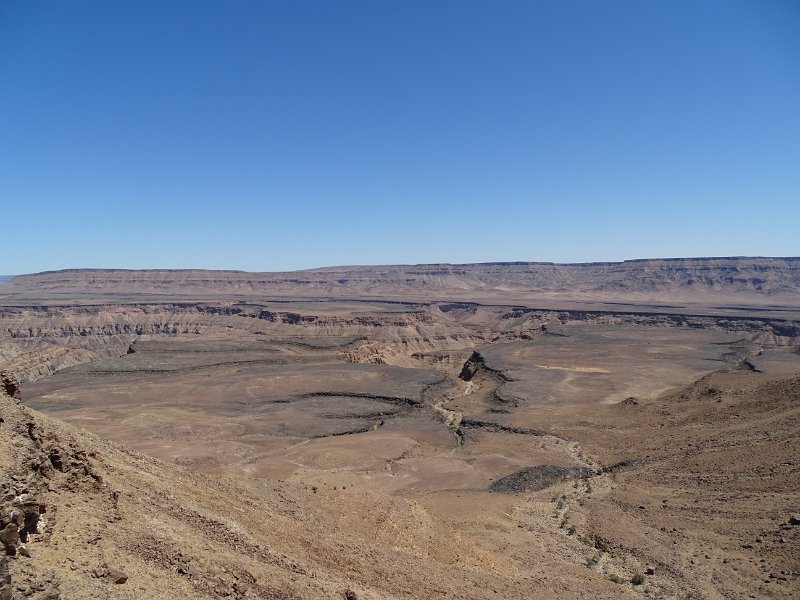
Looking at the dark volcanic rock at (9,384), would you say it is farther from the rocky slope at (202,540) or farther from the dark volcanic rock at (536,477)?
the dark volcanic rock at (536,477)

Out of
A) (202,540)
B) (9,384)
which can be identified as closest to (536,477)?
(202,540)

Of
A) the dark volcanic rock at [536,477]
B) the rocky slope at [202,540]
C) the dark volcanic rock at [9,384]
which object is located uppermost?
the dark volcanic rock at [9,384]

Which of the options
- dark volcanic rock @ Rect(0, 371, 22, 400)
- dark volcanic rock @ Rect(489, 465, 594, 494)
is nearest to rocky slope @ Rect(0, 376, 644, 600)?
dark volcanic rock @ Rect(0, 371, 22, 400)

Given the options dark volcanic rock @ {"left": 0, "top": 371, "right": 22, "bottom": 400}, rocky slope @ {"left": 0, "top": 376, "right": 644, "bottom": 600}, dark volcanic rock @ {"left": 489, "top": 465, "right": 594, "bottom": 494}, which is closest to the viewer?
rocky slope @ {"left": 0, "top": 376, "right": 644, "bottom": 600}

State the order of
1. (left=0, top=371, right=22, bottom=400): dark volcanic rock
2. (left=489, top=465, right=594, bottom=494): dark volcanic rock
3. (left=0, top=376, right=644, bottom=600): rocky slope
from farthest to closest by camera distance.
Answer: (left=489, top=465, right=594, bottom=494): dark volcanic rock < (left=0, top=371, right=22, bottom=400): dark volcanic rock < (left=0, top=376, right=644, bottom=600): rocky slope

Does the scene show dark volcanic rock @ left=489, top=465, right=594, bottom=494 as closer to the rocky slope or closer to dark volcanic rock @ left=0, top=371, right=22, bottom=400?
the rocky slope

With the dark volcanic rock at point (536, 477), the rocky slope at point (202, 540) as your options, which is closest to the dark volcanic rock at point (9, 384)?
the rocky slope at point (202, 540)

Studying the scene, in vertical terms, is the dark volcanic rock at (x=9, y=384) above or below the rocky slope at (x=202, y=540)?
above

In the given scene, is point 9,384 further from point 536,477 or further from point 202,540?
point 536,477

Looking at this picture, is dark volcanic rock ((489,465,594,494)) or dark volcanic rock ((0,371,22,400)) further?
dark volcanic rock ((489,465,594,494))
